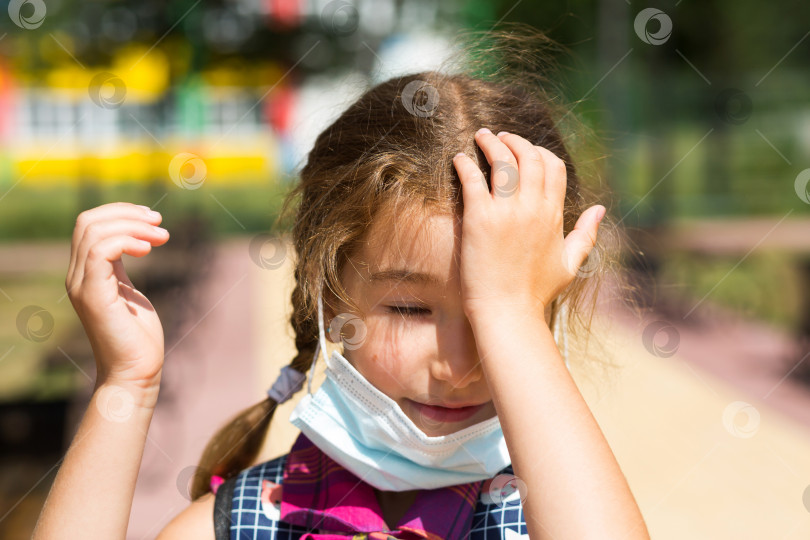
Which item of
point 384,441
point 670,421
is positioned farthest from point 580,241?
point 670,421

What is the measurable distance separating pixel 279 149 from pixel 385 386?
24177 millimetres

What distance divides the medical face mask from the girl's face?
0.12ft

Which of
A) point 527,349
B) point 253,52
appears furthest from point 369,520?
point 253,52

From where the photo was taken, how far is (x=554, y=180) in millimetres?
1232

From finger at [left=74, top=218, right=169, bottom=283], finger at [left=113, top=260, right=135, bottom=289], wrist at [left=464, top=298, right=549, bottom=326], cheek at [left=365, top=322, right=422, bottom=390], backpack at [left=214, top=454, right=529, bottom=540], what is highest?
finger at [left=74, top=218, right=169, bottom=283]

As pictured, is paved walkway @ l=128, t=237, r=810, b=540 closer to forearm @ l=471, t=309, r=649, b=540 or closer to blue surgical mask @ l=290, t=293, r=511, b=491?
blue surgical mask @ l=290, t=293, r=511, b=491

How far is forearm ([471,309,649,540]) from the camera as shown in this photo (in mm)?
1064

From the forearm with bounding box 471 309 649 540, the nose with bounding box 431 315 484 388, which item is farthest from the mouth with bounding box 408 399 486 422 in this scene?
the forearm with bounding box 471 309 649 540

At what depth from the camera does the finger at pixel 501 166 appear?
1.21m

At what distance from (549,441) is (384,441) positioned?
1.34 ft

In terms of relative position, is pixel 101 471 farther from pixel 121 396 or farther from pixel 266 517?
pixel 266 517

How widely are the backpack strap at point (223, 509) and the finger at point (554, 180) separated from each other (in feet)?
2.66

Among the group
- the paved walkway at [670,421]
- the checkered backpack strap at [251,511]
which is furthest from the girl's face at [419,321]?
the paved walkway at [670,421]

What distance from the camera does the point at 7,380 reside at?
618 cm
